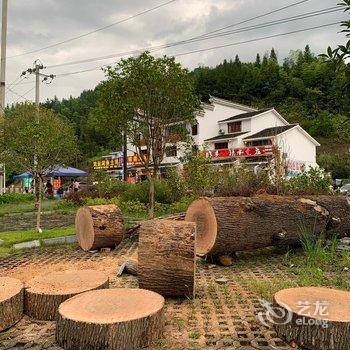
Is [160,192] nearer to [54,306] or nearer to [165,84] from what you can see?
[165,84]

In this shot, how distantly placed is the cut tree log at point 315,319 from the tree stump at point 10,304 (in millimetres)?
2424

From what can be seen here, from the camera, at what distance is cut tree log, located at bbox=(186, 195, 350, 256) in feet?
20.5

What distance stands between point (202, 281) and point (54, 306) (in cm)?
218

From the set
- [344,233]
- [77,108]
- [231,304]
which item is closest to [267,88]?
[77,108]

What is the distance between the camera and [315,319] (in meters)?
3.13

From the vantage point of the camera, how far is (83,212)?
8.08 metres

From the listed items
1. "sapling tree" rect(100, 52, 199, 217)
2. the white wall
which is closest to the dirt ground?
"sapling tree" rect(100, 52, 199, 217)

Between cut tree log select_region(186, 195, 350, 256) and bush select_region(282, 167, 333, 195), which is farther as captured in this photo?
bush select_region(282, 167, 333, 195)

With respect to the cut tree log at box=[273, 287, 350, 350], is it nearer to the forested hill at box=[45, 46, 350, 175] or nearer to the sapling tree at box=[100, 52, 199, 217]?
the sapling tree at box=[100, 52, 199, 217]

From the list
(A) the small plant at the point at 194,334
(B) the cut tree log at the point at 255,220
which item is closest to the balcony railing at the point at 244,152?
(B) the cut tree log at the point at 255,220

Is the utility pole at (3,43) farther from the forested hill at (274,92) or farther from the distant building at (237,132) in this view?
the forested hill at (274,92)

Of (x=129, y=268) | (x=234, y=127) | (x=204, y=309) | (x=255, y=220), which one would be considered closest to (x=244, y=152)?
(x=234, y=127)

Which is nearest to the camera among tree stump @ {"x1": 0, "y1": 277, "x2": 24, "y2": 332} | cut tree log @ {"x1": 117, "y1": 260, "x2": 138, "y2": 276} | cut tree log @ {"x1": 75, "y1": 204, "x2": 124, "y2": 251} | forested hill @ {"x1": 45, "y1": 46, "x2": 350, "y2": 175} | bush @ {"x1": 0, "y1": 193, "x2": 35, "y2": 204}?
tree stump @ {"x1": 0, "y1": 277, "x2": 24, "y2": 332}

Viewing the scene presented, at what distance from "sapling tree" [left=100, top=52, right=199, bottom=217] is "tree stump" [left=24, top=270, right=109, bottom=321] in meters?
7.72
